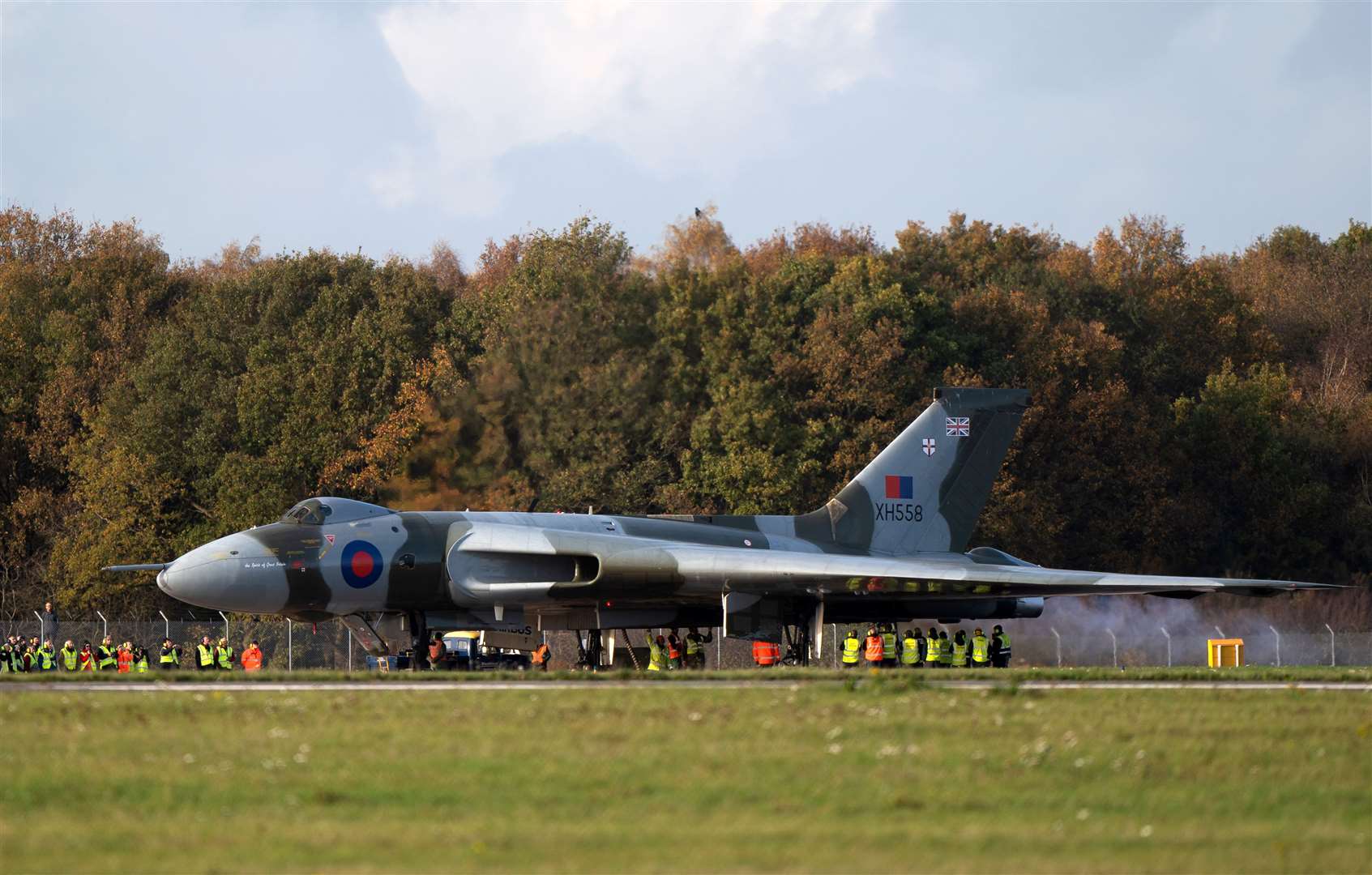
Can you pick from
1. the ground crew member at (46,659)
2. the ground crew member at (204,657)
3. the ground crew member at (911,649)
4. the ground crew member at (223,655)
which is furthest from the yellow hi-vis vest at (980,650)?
the ground crew member at (46,659)

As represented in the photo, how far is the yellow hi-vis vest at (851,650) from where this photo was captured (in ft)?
116

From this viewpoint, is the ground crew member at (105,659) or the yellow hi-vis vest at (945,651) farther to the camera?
the ground crew member at (105,659)

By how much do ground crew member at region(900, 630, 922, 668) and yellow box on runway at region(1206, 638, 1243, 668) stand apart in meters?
9.38

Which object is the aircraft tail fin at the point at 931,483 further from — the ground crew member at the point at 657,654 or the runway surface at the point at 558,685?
the runway surface at the point at 558,685

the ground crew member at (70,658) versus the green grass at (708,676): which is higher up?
the green grass at (708,676)

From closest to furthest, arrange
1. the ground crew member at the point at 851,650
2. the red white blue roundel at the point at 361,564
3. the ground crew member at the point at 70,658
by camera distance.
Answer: the red white blue roundel at the point at 361,564, the ground crew member at the point at 851,650, the ground crew member at the point at 70,658

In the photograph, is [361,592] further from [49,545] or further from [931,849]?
[49,545]

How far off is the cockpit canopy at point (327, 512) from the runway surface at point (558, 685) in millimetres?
7438

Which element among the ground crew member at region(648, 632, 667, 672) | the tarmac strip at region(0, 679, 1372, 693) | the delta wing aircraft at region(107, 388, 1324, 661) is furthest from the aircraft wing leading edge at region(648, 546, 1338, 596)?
the tarmac strip at region(0, 679, 1372, 693)

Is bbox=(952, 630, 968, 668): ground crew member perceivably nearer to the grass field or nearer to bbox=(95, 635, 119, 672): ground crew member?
the grass field

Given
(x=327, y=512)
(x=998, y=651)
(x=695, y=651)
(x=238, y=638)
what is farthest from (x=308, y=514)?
(x=238, y=638)

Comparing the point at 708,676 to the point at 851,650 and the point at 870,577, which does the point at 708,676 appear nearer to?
the point at 870,577

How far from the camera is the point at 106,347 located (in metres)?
61.8

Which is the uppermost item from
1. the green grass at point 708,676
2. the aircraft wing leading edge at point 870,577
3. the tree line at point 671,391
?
the tree line at point 671,391
